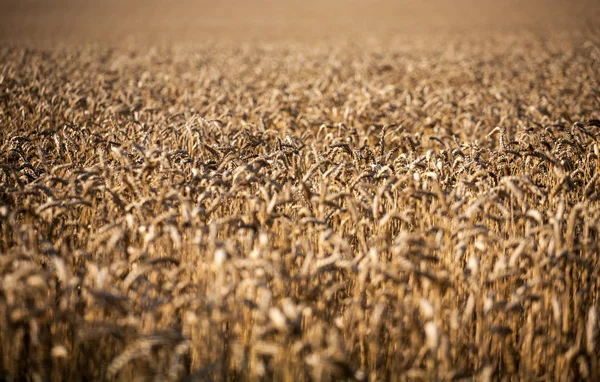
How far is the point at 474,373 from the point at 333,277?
1090mm

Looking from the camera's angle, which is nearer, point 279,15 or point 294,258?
point 294,258

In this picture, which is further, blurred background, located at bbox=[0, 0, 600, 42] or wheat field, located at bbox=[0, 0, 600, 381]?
blurred background, located at bbox=[0, 0, 600, 42]

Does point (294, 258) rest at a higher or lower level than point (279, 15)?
lower

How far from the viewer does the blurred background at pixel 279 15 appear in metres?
41.5

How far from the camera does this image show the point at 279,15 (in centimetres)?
6031

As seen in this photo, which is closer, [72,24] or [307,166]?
[307,166]

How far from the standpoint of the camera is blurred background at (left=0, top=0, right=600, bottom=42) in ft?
136

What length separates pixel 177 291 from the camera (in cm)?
265

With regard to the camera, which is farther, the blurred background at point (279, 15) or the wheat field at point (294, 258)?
the blurred background at point (279, 15)

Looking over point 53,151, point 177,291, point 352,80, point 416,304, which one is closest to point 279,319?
point 177,291

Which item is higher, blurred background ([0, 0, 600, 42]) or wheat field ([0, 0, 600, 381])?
blurred background ([0, 0, 600, 42])

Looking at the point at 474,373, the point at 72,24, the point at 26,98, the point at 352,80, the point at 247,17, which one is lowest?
the point at 474,373

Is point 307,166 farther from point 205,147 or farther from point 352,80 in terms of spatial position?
point 352,80

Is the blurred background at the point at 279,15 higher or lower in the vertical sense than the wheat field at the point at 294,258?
higher
